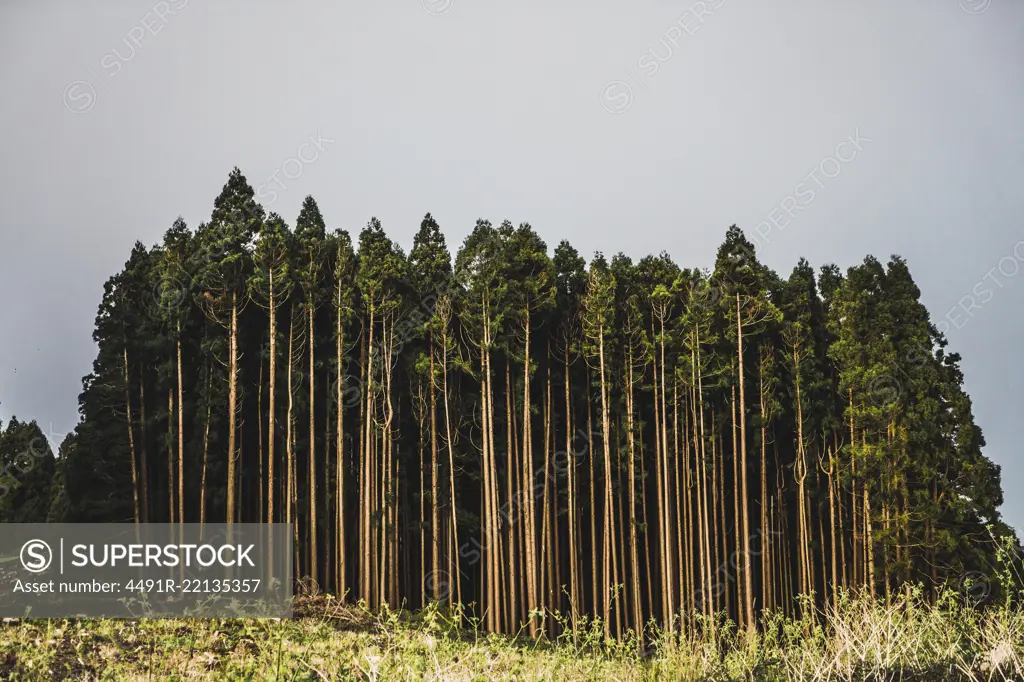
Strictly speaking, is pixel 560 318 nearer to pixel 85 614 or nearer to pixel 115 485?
pixel 115 485

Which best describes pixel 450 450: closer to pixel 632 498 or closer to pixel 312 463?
pixel 312 463

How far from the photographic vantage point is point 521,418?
21.1m

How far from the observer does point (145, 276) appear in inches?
826

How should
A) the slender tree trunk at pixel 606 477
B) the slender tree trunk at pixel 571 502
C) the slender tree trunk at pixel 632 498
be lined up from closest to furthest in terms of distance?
the slender tree trunk at pixel 632 498, the slender tree trunk at pixel 606 477, the slender tree trunk at pixel 571 502

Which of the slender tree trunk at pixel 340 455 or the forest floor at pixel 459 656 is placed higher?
the slender tree trunk at pixel 340 455

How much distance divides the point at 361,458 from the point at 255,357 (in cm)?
370

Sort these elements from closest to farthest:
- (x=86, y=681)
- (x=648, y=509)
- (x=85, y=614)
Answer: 1. (x=86, y=681)
2. (x=85, y=614)
3. (x=648, y=509)

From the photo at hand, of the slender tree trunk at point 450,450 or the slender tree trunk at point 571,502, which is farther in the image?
the slender tree trunk at point 571,502

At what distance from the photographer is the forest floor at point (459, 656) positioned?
20.0 ft

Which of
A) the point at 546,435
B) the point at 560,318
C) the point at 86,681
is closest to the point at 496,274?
the point at 560,318

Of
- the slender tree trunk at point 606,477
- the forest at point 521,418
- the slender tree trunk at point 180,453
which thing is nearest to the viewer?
the slender tree trunk at point 180,453

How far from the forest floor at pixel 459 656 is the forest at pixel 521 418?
8177mm

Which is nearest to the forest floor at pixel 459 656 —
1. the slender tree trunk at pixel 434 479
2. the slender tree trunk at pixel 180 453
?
the slender tree trunk at pixel 434 479

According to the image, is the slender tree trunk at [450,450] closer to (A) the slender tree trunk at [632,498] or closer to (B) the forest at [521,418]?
(B) the forest at [521,418]
